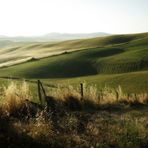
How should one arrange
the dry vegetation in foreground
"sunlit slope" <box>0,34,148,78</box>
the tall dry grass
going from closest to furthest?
the dry vegetation in foreground → the tall dry grass → "sunlit slope" <box>0,34,148,78</box>

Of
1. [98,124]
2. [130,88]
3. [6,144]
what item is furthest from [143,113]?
[130,88]

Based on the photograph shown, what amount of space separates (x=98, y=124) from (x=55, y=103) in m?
3.10

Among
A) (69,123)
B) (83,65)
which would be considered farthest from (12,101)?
(83,65)

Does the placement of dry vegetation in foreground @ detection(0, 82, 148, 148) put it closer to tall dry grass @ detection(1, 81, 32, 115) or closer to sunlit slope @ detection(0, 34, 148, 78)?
tall dry grass @ detection(1, 81, 32, 115)

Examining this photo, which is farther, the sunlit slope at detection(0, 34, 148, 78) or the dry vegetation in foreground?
the sunlit slope at detection(0, 34, 148, 78)

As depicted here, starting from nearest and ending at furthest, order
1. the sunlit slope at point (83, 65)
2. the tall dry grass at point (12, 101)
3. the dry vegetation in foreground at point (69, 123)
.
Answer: the dry vegetation in foreground at point (69, 123)
the tall dry grass at point (12, 101)
the sunlit slope at point (83, 65)

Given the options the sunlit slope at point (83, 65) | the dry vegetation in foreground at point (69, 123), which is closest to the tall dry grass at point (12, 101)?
the dry vegetation in foreground at point (69, 123)

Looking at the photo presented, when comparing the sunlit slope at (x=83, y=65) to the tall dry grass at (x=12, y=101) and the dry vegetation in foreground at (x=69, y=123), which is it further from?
the tall dry grass at (x=12, y=101)

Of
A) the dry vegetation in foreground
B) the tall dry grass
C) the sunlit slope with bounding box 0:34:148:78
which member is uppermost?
the tall dry grass

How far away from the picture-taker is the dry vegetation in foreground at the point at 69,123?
11414 millimetres

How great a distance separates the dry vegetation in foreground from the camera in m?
11.4

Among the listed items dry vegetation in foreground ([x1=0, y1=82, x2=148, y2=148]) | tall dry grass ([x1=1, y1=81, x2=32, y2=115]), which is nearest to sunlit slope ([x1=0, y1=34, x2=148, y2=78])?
dry vegetation in foreground ([x1=0, y1=82, x2=148, y2=148])

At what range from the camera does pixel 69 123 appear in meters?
13.3

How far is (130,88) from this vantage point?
39906 mm
